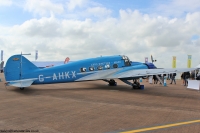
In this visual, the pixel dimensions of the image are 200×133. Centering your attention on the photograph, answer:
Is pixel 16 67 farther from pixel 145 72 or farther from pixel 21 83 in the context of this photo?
pixel 145 72

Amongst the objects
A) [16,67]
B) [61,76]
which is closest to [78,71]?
[61,76]

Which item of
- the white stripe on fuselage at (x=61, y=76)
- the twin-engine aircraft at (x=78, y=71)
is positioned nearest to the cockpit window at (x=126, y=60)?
the twin-engine aircraft at (x=78, y=71)

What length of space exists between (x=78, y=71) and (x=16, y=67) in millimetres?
5114

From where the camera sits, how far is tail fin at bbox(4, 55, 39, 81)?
15.2 metres

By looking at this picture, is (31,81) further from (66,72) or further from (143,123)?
(143,123)

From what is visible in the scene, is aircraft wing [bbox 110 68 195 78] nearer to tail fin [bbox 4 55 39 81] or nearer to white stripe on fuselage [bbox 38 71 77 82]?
white stripe on fuselage [bbox 38 71 77 82]

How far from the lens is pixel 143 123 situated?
24.0 ft

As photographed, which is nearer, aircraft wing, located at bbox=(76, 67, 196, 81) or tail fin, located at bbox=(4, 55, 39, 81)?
tail fin, located at bbox=(4, 55, 39, 81)

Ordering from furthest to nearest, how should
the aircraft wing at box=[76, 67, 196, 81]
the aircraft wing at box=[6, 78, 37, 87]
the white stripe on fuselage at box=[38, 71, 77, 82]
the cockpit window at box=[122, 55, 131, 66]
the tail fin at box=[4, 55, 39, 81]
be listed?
the cockpit window at box=[122, 55, 131, 66], the aircraft wing at box=[76, 67, 196, 81], the white stripe on fuselage at box=[38, 71, 77, 82], the tail fin at box=[4, 55, 39, 81], the aircraft wing at box=[6, 78, 37, 87]

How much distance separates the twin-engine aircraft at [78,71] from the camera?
1536cm

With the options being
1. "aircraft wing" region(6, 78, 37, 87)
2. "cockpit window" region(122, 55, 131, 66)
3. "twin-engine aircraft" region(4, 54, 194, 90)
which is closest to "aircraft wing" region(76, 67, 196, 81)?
"twin-engine aircraft" region(4, 54, 194, 90)

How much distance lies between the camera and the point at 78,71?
18094mm

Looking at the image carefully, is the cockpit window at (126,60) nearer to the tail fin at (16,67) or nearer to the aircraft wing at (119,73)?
the aircraft wing at (119,73)

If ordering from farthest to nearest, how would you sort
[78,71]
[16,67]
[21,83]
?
[78,71] → [16,67] → [21,83]
